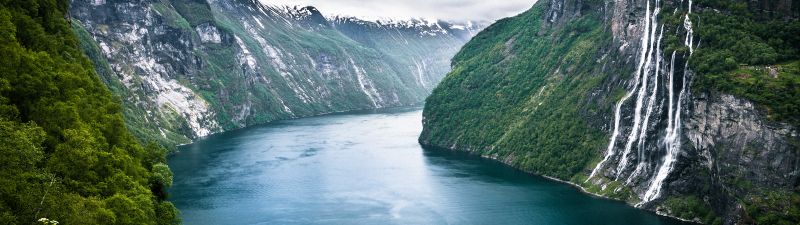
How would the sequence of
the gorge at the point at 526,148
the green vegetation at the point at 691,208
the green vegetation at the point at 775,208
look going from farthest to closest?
the green vegetation at the point at 691,208, the green vegetation at the point at 775,208, the gorge at the point at 526,148

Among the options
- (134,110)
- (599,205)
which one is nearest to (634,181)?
(599,205)

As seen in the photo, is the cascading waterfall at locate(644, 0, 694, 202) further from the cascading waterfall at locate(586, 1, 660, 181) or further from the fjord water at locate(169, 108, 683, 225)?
the cascading waterfall at locate(586, 1, 660, 181)

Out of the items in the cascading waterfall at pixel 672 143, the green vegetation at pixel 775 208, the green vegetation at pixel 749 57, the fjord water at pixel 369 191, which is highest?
the green vegetation at pixel 749 57

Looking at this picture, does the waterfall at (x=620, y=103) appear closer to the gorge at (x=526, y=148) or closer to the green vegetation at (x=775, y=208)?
the gorge at (x=526, y=148)

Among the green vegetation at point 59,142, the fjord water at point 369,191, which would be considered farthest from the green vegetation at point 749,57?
the green vegetation at point 59,142

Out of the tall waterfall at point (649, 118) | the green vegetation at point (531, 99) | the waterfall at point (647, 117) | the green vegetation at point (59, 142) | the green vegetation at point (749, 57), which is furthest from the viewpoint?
the green vegetation at point (531, 99)

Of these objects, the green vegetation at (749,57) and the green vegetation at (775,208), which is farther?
the green vegetation at (749,57)

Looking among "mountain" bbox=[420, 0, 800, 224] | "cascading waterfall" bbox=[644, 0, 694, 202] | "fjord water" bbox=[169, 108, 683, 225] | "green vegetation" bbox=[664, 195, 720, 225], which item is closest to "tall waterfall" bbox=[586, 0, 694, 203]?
"cascading waterfall" bbox=[644, 0, 694, 202]
